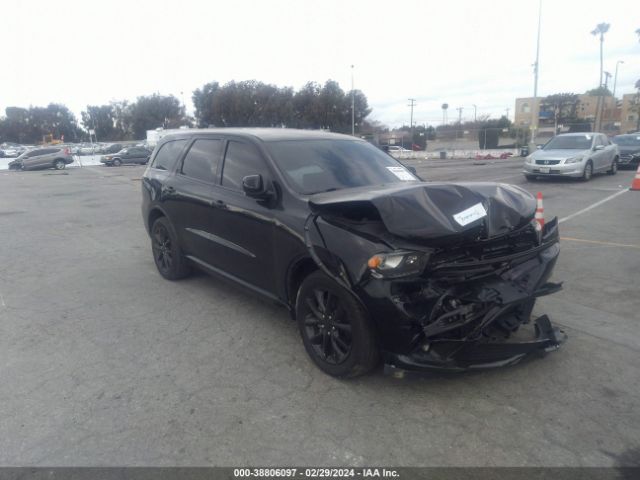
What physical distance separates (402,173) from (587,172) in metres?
12.3

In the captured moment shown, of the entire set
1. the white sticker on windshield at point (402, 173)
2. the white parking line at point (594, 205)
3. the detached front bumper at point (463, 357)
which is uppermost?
the white sticker on windshield at point (402, 173)

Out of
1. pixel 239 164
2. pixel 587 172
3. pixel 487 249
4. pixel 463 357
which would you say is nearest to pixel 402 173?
pixel 239 164

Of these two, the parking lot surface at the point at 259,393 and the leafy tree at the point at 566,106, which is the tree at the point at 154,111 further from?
the parking lot surface at the point at 259,393

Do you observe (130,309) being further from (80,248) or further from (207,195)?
(80,248)

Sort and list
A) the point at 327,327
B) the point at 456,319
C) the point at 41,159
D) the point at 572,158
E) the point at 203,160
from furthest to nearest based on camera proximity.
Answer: the point at 41,159 < the point at 572,158 < the point at 203,160 < the point at 327,327 < the point at 456,319

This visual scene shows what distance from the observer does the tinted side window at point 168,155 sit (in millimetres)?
5545

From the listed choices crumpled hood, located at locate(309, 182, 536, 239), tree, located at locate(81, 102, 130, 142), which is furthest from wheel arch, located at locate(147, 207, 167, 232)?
tree, located at locate(81, 102, 130, 142)

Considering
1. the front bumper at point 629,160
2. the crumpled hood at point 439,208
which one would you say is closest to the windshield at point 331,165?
the crumpled hood at point 439,208

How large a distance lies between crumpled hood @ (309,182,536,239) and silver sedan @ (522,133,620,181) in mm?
12098

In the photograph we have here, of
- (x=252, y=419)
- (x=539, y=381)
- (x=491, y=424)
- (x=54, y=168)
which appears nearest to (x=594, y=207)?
(x=539, y=381)

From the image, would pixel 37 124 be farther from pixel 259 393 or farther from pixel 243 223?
pixel 259 393

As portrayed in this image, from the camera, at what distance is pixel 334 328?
3.38 meters

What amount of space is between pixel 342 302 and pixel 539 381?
1503 millimetres

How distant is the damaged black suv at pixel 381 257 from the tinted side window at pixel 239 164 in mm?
13
